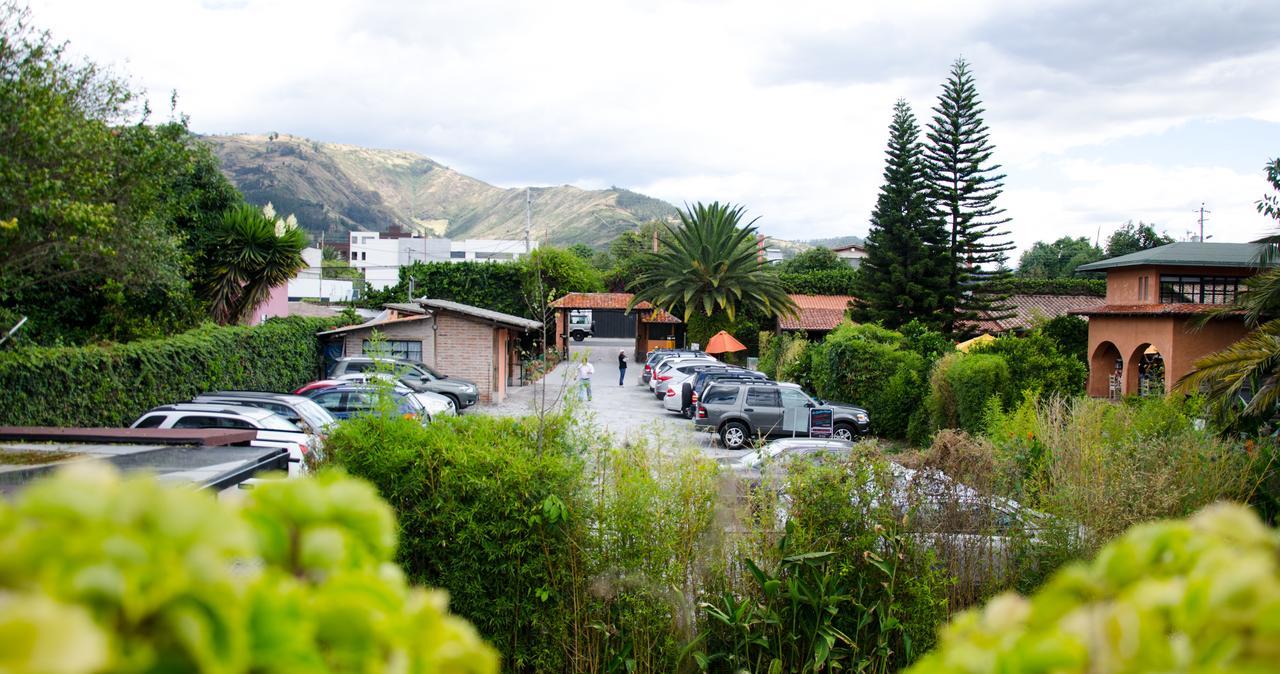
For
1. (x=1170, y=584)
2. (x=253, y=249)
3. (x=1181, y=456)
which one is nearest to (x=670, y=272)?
(x=253, y=249)

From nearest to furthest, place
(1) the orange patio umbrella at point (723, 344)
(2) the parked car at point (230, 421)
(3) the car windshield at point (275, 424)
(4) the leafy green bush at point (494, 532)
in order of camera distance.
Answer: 1. (4) the leafy green bush at point (494, 532)
2. (2) the parked car at point (230, 421)
3. (3) the car windshield at point (275, 424)
4. (1) the orange patio umbrella at point (723, 344)

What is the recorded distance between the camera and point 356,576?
1.08 meters

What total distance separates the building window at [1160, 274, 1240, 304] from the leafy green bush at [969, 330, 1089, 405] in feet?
45.1

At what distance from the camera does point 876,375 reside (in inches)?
948

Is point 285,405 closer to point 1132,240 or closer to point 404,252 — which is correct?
point 1132,240

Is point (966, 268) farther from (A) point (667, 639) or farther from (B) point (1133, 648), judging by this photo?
(B) point (1133, 648)

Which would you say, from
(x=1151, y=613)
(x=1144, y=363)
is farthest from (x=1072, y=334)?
(x=1151, y=613)

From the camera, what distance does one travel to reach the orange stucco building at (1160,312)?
1032 inches

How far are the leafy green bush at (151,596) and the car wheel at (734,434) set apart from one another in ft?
65.1

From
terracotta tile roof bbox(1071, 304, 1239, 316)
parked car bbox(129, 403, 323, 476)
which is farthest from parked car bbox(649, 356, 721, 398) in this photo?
parked car bbox(129, 403, 323, 476)

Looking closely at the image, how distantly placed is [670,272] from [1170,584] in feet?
145

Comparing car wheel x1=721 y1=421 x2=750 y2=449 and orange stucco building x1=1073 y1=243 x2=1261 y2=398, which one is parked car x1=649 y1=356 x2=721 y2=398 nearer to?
car wheel x1=721 y1=421 x2=750 y2=449

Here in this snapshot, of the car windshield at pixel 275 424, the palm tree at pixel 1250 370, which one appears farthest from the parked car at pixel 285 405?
the palm tree at pixel 1250 370

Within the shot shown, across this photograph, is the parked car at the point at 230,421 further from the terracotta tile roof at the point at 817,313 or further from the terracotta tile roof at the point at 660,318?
the terracotta tile roof at the point at 660,318
